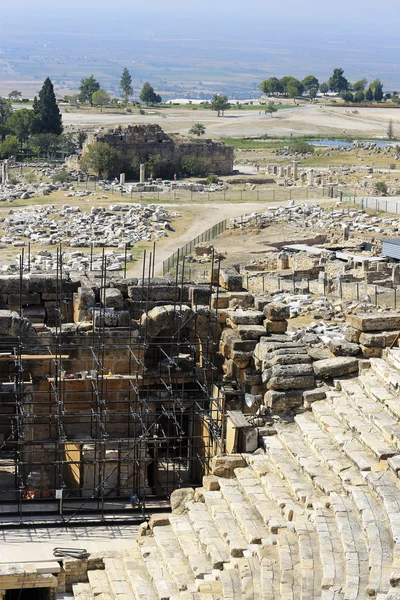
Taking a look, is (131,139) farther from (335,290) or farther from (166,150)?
(335,290)

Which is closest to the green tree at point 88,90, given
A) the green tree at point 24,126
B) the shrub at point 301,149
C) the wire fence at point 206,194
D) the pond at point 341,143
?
the pond at point 341,143

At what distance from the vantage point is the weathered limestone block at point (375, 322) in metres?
26.8

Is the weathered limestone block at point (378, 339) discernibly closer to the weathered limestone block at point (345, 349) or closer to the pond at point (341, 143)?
the weathered limestone block at point (345, 349)

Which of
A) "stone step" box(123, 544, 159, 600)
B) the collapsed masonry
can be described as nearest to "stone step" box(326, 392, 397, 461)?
the collapsed masonry

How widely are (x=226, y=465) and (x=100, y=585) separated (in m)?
3.84

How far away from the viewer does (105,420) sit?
26.2 meters

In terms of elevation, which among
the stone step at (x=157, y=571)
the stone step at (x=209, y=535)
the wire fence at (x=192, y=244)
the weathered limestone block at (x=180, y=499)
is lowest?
the wire fence at (x=192, y=244)

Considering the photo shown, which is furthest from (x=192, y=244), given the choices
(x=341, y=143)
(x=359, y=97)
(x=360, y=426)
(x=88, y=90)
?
(x=359, y=97)

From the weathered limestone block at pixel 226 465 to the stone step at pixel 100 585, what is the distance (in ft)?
10.8

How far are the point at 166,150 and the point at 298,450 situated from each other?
70.9m

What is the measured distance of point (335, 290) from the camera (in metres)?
45.0

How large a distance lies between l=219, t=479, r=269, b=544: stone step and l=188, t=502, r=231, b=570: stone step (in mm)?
420

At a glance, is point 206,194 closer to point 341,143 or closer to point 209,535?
point 341,143

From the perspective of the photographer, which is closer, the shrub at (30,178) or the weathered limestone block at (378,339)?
the weathered limestone block at (378,339)
